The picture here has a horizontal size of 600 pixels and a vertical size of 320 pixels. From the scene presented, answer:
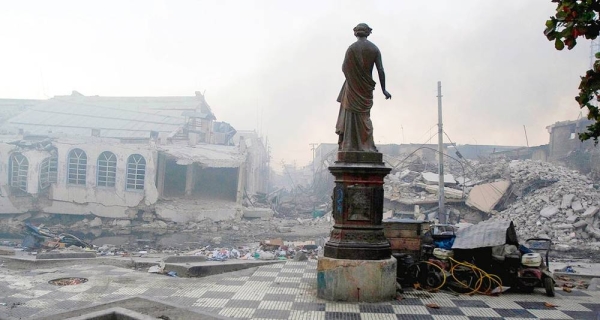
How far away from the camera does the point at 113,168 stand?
22.3 meters

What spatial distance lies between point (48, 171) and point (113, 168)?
2988 millimetres

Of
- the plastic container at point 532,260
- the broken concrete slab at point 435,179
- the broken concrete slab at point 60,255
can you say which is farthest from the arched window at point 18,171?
the plastic container at point 532,260

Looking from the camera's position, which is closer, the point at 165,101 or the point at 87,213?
the point at 87,213

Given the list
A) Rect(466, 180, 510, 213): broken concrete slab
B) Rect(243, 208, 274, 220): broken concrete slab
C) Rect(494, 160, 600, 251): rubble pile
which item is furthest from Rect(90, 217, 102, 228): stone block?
Rect(494, 160, 600, 251): rubble pile

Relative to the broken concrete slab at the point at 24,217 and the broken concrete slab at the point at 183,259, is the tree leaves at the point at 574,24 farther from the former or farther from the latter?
the broken concrete slab at the point at 24,217

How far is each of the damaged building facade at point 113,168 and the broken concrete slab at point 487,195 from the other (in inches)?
474

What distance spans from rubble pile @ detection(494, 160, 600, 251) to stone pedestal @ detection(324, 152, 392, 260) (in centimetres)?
1311

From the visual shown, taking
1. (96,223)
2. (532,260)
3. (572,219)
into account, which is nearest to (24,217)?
(96,223)

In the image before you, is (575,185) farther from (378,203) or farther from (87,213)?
(87,213)

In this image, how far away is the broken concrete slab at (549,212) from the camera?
19.1 meters

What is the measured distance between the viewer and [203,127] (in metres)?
31.4

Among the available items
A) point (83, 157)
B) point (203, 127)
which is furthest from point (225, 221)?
point (203, 127)

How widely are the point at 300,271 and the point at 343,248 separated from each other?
2.09 meters

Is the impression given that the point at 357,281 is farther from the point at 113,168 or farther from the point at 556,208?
the point at 113,168
